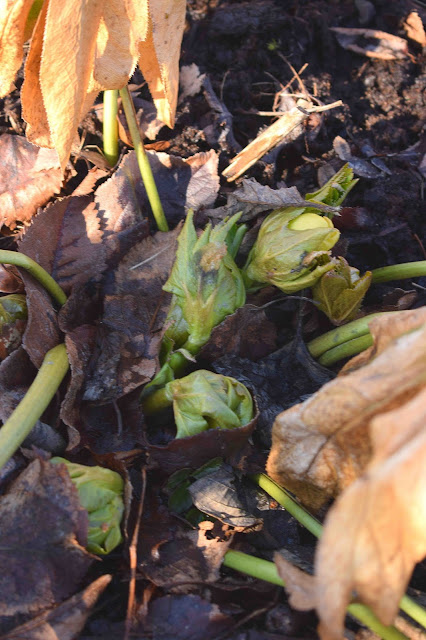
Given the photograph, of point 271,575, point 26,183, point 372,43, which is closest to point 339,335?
point 271,575

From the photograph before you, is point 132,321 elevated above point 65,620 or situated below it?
above

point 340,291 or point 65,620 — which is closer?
point 65,620

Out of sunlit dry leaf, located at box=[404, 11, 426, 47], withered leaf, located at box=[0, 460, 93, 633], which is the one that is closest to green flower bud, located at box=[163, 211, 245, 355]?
withered leaf, located at box=[0, 460, 93, 633]

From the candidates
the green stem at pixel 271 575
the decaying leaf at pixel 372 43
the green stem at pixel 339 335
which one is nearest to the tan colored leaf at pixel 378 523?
the green stem at pixel 271 575

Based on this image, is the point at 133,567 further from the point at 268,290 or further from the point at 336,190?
the point at 336,190

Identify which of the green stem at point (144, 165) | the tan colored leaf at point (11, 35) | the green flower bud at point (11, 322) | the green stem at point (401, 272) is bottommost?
the green stem at point (401, 272)

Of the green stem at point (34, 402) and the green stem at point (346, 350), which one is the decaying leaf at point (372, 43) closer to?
the green stem at point (346, 350)
